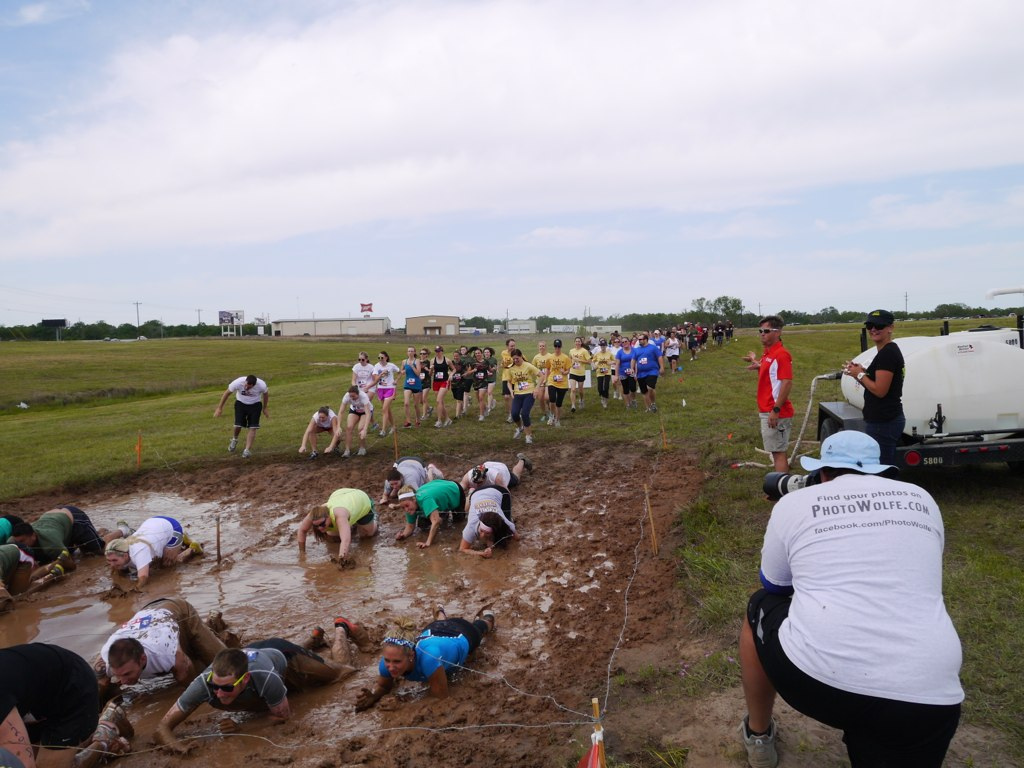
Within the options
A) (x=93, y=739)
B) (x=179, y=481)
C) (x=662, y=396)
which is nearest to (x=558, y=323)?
(x=662, y=396)

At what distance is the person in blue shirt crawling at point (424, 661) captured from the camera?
5273mm

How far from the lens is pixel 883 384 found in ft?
20.8

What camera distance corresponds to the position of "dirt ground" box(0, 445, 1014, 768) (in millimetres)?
4391

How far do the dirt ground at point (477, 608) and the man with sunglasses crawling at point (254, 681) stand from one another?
0.11 metres

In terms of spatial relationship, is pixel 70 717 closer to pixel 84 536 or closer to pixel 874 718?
pixel 874 718

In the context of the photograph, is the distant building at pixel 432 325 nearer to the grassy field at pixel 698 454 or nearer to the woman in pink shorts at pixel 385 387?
the grassy field at pixel 698 454

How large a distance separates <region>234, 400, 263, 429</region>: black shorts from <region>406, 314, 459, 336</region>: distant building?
263 ft

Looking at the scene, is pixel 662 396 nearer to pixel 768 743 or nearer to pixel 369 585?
pixel 369 585

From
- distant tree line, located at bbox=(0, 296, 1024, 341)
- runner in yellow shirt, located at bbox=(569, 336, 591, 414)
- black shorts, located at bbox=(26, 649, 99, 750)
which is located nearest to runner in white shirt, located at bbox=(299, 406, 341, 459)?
runner in yellow shirt, located at bbox=(569, 336, 591, 414)

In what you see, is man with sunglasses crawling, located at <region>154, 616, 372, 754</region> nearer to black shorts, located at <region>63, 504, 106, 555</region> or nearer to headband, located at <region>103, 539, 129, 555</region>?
headband, located at <region>103, 539, 129, 555</region>

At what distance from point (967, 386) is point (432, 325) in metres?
88.4

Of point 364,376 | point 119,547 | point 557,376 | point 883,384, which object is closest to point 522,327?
point 557,376

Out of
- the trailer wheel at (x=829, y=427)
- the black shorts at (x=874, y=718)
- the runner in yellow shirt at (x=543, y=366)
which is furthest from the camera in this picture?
the runner in yellow shirt at (x=543, y=366)

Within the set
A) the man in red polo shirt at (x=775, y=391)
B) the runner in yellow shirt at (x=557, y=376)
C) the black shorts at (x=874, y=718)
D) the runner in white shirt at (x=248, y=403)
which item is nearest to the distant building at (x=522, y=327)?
the runner in yellow shirt at (x=557, y=376)
